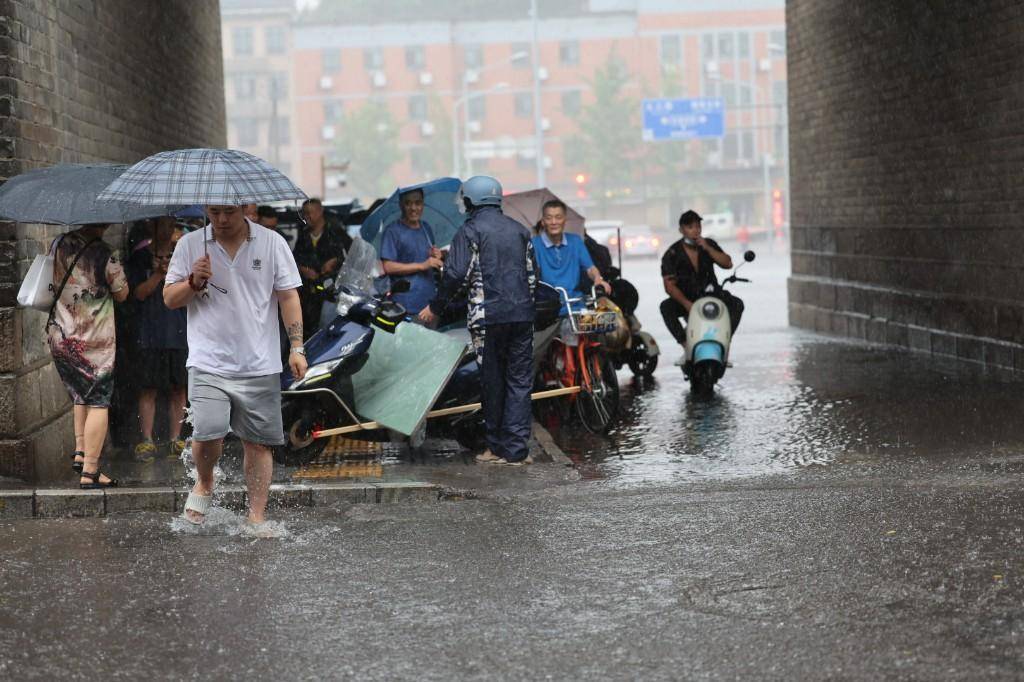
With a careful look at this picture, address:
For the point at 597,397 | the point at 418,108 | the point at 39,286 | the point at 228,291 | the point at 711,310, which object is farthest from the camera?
the point at 418,108

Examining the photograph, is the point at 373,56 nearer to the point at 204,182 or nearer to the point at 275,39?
the point at 275,39

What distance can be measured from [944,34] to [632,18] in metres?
73.9

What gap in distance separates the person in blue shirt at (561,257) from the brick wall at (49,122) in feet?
10.9

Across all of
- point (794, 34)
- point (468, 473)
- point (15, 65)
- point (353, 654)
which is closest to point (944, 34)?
point (794, 34)

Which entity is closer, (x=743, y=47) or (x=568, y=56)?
(x=743, y=47)

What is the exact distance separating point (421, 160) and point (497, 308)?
80.6 meters

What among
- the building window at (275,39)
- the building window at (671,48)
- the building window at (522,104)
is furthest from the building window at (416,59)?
the building window at (671,48)

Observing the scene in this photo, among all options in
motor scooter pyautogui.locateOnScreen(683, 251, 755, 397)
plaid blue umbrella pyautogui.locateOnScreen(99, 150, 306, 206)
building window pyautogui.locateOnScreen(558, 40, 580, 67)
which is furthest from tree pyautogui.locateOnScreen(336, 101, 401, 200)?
plaid blue umbrella pyautogui.locateOnScreen(99, 150, 306, 206)

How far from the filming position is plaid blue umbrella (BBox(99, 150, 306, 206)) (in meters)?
7.14

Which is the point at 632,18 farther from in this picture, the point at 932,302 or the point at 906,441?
the point at 906,441

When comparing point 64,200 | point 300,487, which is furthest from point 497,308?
point 64,200

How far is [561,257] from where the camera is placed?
1150 cm

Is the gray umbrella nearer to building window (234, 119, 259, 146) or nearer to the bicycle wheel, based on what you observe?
the bicycle wheel

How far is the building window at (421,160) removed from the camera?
89312 millimetres
